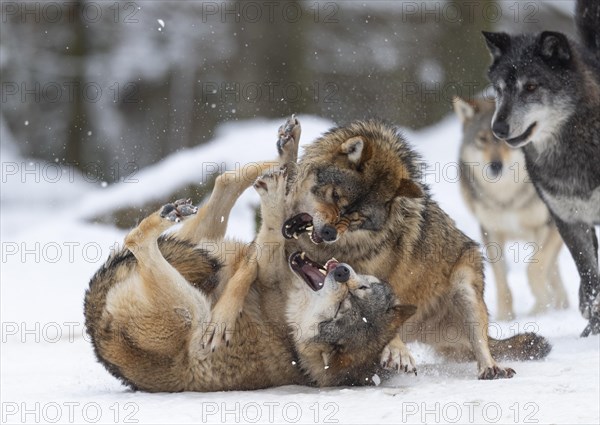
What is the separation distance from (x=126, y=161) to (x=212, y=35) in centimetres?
260

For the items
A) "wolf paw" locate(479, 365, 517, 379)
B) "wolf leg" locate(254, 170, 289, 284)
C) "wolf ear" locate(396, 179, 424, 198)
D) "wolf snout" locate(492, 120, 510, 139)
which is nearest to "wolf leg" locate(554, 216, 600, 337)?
"wolf snout" locate(492, 120, 510, 139)

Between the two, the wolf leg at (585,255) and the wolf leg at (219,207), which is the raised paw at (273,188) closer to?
the wolf leg at (219,207)

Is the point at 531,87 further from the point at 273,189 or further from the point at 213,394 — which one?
the point at 213,394

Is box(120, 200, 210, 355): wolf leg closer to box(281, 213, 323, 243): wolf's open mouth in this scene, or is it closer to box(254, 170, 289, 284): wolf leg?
box(254, 170, 289, 284): wolf leg

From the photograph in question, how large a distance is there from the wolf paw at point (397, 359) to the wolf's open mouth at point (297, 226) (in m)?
0.69

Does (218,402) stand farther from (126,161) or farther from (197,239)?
(126,161)

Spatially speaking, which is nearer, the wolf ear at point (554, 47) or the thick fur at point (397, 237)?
the thick fur at point (397, 237)

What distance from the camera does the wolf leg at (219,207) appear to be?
5.22 meters

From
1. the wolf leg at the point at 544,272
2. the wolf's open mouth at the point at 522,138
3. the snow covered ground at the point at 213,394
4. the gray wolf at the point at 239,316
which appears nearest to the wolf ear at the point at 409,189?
the gray wolf at the point at 239,316

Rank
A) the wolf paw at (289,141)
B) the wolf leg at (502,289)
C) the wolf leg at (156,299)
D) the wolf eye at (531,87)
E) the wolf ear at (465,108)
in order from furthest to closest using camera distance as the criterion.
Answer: the wolf ear at (465,108), the wolf leg at (502,289), the wolf eye at (531,87), the wolf paw at (289,141), the wolf leg at (156,299)

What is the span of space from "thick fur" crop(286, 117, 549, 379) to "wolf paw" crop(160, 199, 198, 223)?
69 centimetres

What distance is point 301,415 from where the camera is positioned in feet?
12.4

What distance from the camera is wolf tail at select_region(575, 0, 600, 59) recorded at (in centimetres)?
673

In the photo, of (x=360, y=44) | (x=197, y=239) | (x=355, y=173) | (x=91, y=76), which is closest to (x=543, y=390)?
(x=355, y=173)
